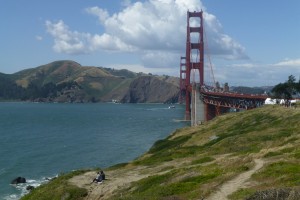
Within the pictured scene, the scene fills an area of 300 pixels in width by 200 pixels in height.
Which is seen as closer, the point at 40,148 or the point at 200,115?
the point at 40,148

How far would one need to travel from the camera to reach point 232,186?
75.6ft

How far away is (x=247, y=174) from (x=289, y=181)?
12.6 ft

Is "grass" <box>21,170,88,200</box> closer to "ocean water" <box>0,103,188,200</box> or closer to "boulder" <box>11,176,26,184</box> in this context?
"ocean water" <box>0,103,188,200</box>

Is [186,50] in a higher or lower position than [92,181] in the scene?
higher

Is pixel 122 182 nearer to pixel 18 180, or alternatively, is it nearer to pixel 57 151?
pixel 18 180

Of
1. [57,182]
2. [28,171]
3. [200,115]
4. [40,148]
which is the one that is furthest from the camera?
[200,115]

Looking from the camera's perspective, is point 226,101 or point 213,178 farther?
point 226,101

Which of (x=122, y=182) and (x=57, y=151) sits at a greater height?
(x=122, y=182)

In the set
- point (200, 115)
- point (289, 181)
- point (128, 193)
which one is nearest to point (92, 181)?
point (128, 193)

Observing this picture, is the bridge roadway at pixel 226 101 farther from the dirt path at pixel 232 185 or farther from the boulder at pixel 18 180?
the dirt path at pixel 232 185

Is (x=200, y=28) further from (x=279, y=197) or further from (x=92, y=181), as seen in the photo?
(x=279, y=197)

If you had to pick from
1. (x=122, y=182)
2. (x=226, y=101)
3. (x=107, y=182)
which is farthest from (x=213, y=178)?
(x=226, y=101)

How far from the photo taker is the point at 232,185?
2327 cm

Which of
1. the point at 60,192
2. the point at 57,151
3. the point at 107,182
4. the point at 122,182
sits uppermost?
the point at 122,182
